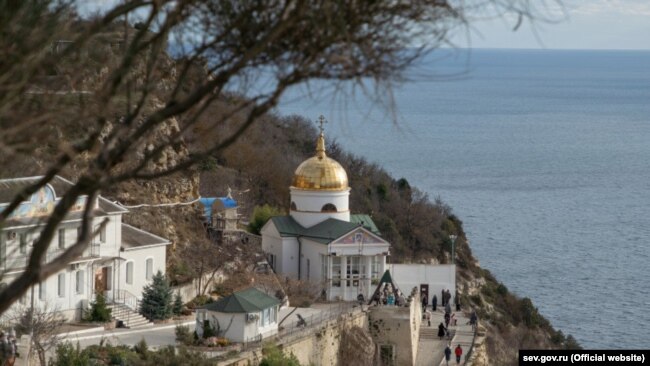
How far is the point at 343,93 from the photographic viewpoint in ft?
27.1

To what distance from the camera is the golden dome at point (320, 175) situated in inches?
1561

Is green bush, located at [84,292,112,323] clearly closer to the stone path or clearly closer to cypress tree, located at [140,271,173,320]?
cypress tree, located at [140,271,173,320]

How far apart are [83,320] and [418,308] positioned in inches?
448

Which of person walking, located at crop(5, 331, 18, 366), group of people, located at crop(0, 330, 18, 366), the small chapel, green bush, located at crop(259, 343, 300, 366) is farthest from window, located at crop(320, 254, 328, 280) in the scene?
person walking, located at crop(5, 331, 18, 366)

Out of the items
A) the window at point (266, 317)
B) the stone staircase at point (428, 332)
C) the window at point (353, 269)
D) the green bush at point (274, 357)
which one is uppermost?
the window at point (353, 269)

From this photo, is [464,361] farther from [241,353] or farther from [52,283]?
[52,283]

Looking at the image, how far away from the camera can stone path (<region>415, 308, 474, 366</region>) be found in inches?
1409

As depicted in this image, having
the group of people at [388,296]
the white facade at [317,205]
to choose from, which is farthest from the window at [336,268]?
the white facade at [317,205]

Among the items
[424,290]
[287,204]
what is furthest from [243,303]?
[287,204]

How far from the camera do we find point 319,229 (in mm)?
39500

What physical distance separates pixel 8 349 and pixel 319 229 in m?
17.8

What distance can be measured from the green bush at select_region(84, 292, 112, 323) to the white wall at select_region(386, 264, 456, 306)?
1276 cm

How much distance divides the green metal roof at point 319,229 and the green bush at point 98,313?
30.6 ft

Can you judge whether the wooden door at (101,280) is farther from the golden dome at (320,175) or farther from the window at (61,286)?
the golden dome at (320,175)
